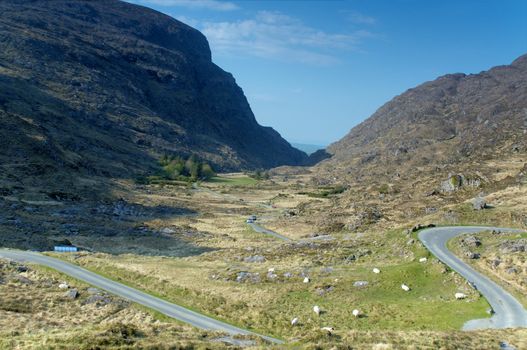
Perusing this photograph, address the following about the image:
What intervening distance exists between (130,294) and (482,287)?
1230 inches

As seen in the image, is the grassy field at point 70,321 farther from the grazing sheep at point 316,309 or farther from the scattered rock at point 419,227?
the scattered rock at point 419,227

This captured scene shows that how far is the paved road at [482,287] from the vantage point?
95.3 ft

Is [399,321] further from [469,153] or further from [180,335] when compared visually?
[469,153]

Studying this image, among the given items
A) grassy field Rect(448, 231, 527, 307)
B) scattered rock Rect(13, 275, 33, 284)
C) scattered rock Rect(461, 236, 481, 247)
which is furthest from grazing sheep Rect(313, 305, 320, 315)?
scattered rock Rect(13, 275, 33, 284)

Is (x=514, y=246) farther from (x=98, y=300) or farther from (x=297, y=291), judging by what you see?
(x=98, y=300)

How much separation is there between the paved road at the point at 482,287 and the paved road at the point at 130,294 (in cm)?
1535

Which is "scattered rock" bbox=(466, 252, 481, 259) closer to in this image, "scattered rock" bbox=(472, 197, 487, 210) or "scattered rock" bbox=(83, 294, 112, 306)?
"scattered rock" bbox=(472, 197, 487, 210)

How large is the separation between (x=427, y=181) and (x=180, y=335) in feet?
314

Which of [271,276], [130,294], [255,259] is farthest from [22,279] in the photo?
[255,259]

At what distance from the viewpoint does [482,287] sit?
35469 millimetres

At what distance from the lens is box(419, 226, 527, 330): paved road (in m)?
29.0

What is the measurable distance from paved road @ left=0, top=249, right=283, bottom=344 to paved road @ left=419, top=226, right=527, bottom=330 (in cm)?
1535

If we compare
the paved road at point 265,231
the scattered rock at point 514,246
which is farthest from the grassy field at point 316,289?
the paved road at point 265,231

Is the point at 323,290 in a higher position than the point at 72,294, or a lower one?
higher
